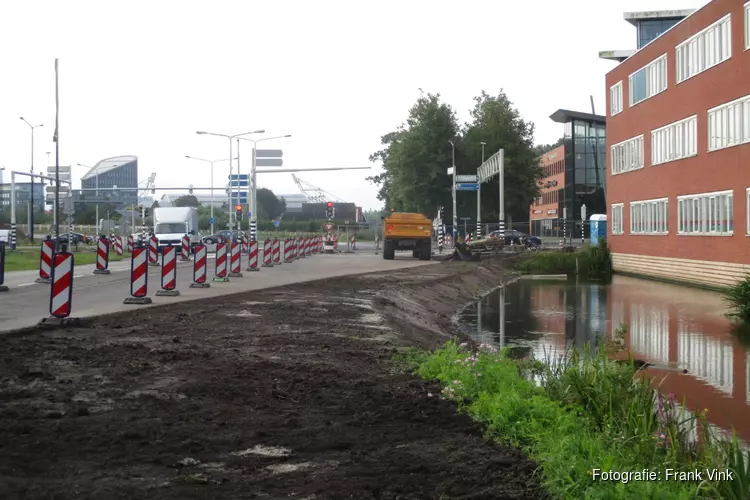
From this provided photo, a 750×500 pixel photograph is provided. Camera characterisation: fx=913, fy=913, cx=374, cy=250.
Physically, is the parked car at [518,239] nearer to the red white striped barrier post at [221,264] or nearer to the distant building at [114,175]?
the red white striped barrier post at [221,264]

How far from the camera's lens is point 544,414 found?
7.42m

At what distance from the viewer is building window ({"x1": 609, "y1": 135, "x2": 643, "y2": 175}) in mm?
41116

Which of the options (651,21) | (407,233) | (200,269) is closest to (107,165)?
(407,233)

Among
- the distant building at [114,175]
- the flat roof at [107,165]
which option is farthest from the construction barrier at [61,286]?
the flat roof at [107,165]

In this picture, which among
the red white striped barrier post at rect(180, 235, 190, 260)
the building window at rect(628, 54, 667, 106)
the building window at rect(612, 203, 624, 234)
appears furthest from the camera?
the red white striped barrier post at rect(180, 235, 190, 260)

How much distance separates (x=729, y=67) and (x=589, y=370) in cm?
2387

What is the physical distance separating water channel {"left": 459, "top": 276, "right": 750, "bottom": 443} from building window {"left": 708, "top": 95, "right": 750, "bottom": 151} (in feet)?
Answer: 16.5

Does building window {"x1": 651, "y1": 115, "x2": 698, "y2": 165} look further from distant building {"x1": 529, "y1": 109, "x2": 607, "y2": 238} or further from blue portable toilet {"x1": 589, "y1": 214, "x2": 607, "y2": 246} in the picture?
distant building {"x1": 529, "y1": 109, "x2": 607, "y2": 238}

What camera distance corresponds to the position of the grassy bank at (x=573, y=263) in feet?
146

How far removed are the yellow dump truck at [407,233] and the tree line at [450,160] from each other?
1203 inches

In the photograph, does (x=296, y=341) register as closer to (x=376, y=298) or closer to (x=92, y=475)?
(x=92, y=475)

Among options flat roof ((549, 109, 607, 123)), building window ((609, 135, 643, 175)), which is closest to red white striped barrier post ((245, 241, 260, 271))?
building window ((609, 135, 643, 175))

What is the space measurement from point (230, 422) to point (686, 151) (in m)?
30.4

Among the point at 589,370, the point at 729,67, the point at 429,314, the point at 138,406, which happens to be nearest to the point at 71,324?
the point at 138,406
